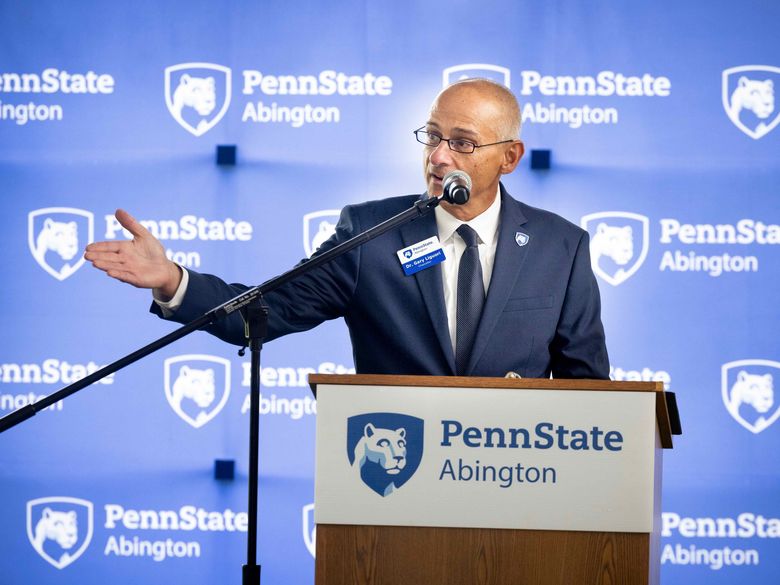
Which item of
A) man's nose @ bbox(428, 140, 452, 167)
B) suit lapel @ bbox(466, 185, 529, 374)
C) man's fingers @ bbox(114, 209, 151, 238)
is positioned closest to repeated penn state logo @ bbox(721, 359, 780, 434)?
suit lapel @ bbox(466, 185, 529, 374)

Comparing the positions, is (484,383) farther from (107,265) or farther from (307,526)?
(307,526)

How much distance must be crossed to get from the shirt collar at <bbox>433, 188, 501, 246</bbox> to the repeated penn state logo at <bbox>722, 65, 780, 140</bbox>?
5.81 ft

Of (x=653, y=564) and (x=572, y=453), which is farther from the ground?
(x=572, y=453)

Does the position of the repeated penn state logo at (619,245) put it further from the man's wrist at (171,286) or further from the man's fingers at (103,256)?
the man's fingers at (103,256)

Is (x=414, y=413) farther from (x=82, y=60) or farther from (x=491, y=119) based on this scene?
(x=82, y=60)

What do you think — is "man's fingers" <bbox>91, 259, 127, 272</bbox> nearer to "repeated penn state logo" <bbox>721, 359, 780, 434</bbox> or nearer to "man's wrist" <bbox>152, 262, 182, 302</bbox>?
"man's wrist" <bbox>152, 262, 182, 302</bbox>

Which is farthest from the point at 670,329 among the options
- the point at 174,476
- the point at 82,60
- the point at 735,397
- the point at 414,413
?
the point at 82,60

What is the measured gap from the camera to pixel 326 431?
185 cm

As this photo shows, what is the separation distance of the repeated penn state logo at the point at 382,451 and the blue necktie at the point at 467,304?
0.77 metres

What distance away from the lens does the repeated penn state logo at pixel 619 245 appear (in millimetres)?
4078

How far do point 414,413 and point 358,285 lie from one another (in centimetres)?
95

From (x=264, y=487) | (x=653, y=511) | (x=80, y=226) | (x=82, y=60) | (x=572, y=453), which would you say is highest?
(x=82, y=60)

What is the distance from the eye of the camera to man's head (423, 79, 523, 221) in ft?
8.94

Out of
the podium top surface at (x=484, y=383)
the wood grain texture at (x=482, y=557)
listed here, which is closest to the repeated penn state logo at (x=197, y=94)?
the podium top surface at (x=484, y=383)
